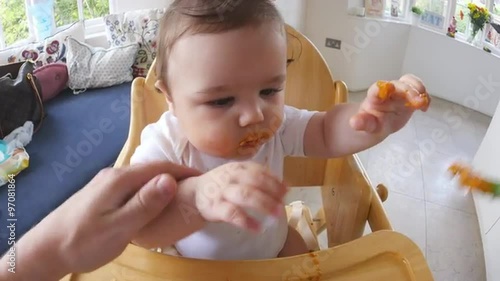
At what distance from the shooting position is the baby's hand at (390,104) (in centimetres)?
62

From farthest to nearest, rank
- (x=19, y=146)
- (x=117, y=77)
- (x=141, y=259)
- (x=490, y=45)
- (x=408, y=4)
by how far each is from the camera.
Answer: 1. (x=408, y=4)
2. (x=490, y=45)
3. (x=117, y=77)
4. (x=19, y=146)
5. (x=141, y=259)

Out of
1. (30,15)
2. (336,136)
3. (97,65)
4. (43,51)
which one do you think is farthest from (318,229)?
(30,15)

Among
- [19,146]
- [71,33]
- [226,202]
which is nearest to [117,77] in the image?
[71,33]

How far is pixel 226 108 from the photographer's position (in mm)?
678

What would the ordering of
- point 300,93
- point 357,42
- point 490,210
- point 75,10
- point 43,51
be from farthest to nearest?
point 357,42, point 75,10, point 43,51, point 490,210, point 300,93

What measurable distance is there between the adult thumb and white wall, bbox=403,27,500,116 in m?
2.33

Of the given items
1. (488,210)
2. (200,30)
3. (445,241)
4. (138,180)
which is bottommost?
(445,241)

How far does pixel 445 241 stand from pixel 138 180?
1569 mm

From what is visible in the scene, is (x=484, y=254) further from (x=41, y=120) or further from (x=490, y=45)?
(x=41, y=120)

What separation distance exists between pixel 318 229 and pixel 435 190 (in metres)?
1.11

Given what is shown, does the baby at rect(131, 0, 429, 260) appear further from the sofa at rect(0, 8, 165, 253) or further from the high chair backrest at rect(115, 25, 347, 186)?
the sofa at rect(0, 8, 165, 253)

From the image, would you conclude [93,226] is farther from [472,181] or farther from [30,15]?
[30,15]

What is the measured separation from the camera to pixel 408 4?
2.74 m

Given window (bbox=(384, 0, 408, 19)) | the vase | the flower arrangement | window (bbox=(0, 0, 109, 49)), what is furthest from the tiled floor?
window (bbox=(0, 0, 109, 49))
